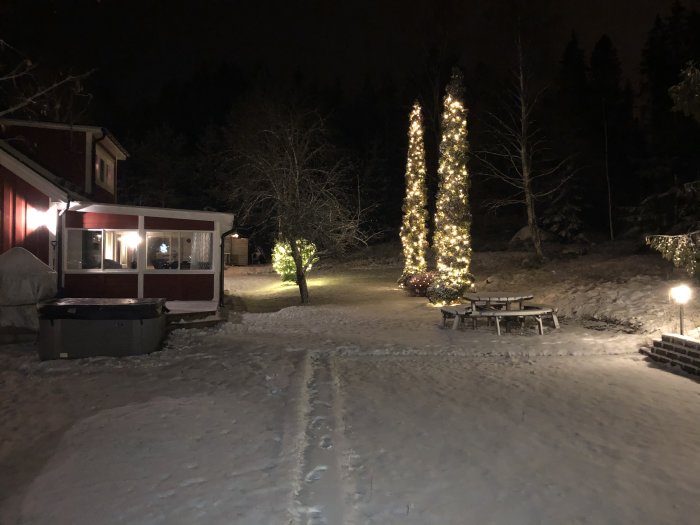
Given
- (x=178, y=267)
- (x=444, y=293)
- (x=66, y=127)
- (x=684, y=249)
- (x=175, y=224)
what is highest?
(x=66, y=127)

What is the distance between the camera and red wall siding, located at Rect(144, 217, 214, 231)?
16078 millimetres

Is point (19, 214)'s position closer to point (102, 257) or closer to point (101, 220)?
point (101, 220)

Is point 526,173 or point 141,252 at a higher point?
point 526,173

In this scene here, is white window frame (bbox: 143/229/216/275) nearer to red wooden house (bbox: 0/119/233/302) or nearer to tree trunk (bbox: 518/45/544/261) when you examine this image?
red wooden house (bbox: 0/119/233/302)

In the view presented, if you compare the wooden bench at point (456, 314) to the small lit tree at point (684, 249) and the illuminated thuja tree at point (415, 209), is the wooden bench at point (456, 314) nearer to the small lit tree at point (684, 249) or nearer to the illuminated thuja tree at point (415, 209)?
the small lit tree at point (684, 249)

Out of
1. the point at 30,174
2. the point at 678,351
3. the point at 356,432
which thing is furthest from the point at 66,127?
the point at 678,351

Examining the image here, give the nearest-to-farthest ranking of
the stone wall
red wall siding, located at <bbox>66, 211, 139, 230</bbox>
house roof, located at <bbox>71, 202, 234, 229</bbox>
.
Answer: the stone wall → house roof, located at <bbox>71, 202, 234, 229</bbox> → red wall siding, located at <bbox>66, 211, 139, 230</bbox>

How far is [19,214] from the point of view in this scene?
48.3ft

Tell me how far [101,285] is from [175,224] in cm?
265

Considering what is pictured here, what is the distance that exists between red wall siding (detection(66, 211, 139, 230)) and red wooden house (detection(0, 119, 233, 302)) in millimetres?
25

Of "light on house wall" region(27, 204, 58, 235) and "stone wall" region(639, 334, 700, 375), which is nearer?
"stone wall" region(639, 334, 700, 375)

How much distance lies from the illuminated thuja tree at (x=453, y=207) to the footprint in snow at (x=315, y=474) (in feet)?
43.6

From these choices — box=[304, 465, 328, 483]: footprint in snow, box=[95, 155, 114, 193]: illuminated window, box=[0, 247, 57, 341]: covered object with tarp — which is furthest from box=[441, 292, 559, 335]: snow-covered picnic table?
box=[95, 155, 114, 193]: illuminated window

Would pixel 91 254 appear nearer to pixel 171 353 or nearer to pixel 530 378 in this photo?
pixel 171 353
